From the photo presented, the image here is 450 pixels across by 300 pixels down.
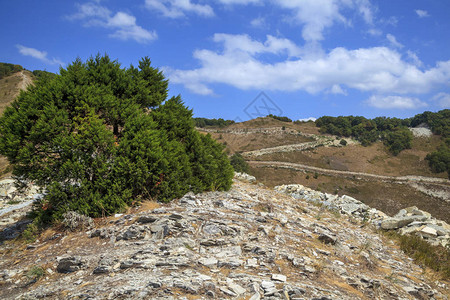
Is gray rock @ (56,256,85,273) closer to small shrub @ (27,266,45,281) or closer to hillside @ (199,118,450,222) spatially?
small shrub @ (27,266,45,281)

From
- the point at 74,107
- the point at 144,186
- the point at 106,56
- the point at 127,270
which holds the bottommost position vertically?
the point at 127,270

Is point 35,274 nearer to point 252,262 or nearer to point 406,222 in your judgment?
point 252,262

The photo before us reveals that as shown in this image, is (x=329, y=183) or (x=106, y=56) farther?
(x=329, y=183)

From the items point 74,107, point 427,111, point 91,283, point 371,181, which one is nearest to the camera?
point 91,283

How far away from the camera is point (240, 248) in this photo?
5.90m

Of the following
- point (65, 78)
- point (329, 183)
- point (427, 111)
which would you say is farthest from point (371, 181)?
point (427, 111)

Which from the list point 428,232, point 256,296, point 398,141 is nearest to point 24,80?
point 256,296

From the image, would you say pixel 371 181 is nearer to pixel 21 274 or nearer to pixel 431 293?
pixel 431 293

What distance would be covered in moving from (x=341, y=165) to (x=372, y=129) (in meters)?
38.9

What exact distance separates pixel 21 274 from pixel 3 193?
55.0 ft

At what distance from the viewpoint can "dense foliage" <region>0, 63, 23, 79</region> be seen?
239ft

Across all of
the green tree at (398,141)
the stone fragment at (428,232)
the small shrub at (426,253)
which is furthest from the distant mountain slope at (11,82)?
the green tree at (398,141)

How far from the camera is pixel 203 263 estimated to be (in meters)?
5.04

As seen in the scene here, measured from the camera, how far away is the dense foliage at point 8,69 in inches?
2872
